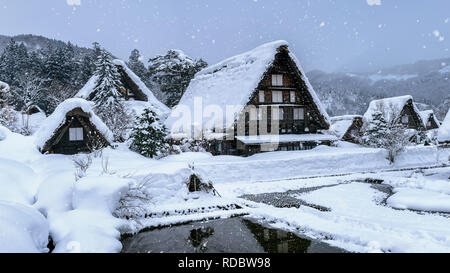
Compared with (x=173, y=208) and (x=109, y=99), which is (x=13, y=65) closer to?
(x=109, y=99)

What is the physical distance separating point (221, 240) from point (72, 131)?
15.1 meters

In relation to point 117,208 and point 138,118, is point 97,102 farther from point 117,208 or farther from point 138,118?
point 117,208

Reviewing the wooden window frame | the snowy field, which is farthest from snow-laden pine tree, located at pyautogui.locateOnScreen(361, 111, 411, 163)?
the wooden window frame

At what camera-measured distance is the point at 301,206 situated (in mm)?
10234

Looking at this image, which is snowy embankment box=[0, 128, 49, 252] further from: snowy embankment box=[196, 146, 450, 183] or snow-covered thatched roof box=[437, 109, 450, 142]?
snow-covered thatched roof box=[437, 109, 450, 142]

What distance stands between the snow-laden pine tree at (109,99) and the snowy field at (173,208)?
31.1 feet

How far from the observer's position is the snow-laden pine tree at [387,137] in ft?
75.5

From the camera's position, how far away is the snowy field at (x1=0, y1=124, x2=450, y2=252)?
6.22 meters

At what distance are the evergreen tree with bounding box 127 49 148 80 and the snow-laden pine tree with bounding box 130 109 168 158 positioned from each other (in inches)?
1445

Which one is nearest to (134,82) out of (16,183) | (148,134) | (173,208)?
(148,134)

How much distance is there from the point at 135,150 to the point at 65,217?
1270 centimetres

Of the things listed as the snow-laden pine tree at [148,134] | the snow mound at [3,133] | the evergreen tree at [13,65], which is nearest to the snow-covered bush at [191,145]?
the snow-laden pine tree at [148,134]

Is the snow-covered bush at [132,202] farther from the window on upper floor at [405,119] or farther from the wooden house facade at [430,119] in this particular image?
the wooden house facade at [430,119]

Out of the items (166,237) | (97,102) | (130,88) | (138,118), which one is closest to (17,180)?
(166,237)
